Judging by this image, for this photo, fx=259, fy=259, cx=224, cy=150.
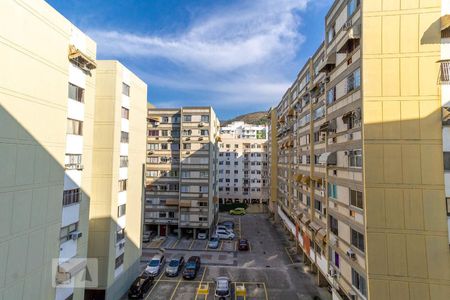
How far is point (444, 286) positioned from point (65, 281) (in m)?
21.8

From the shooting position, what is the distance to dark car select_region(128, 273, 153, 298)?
24047 mm

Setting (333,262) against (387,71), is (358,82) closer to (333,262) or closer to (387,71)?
(387,71)

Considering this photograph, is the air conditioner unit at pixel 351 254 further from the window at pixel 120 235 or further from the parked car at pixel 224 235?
the parked car at pixel 224 235

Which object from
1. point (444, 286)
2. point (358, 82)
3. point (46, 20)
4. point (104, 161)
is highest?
point (46, 20)

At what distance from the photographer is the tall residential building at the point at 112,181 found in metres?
21.9

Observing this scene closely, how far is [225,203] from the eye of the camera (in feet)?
255

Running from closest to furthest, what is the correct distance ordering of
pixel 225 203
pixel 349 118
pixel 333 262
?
1. pixel 349 118
2. pixel 333 262
3. pixel 225 203

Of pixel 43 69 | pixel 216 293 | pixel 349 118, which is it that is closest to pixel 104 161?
pixel 43 69

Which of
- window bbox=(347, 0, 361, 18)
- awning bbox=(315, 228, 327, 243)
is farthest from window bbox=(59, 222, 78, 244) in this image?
window bbox=(347, 0, 361, 18)

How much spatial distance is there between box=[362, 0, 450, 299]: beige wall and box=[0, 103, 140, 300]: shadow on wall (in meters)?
18.4

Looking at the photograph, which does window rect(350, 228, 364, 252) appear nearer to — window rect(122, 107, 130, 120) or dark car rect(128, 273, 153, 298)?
dark car rect(128, 273, 153, 298)

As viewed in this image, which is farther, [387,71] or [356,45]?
[356,45]

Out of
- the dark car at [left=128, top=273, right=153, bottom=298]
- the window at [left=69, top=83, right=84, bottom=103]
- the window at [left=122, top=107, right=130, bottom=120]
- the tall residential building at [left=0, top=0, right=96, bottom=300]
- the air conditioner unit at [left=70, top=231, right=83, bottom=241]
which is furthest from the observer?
the window at [left=122, top=107, right=130, bottom=120]

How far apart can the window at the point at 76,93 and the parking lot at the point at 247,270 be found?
18898 mm
